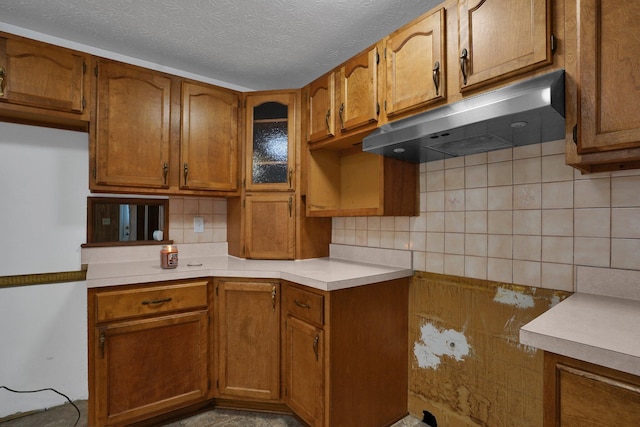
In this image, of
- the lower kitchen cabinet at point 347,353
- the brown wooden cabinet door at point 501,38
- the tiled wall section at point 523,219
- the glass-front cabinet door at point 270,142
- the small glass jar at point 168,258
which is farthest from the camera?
the glass-front cabinet door at point 270,142

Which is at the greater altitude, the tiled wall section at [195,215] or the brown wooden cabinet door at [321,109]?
the brown wooden cabinet door at [321,109]

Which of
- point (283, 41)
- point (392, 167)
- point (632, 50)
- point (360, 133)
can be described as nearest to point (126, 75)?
point (283, 41)

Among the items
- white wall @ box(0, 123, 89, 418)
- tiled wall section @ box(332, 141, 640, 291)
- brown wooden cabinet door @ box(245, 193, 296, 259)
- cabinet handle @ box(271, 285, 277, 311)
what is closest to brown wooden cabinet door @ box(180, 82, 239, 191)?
brown wooden cabinet door @ box(245, 193, 296, 259)

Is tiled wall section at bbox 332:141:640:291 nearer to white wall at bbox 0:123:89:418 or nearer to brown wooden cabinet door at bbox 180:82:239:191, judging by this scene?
brown wooden cabinet door at bbox 180:82:239:191

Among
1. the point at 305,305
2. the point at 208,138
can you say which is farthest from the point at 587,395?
the point at 208,138

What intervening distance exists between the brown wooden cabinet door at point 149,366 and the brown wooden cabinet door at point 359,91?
1.46 m

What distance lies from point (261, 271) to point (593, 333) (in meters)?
1.52

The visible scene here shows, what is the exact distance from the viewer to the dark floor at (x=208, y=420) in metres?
1.83

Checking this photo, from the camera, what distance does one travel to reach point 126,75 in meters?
1.97

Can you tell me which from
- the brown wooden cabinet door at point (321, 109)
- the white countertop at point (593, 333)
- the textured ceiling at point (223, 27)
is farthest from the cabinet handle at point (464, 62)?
the white countertop at point (593, 333)

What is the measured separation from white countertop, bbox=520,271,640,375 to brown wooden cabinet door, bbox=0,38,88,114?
244 cm

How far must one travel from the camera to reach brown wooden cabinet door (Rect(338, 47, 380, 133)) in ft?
5.68

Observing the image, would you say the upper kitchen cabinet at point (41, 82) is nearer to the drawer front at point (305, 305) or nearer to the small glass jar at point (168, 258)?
the small glass jar at point (168, 258)

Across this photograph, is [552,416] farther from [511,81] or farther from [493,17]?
[493,17]
